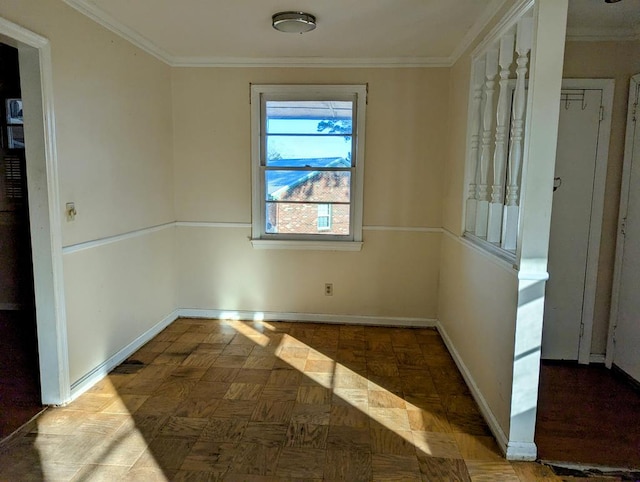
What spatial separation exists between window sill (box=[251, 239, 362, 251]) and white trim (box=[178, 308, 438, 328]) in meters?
0.65

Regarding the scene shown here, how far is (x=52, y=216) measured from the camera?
245 cm

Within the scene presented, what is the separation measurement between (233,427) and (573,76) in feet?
10.9

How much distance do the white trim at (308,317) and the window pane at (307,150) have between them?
1.43 meters

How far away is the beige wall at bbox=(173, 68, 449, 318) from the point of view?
3891 millimetres

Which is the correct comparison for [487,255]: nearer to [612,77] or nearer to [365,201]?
[365,201]

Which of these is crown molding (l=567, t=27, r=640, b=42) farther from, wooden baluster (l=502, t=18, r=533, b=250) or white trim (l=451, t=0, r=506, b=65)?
wooden baluster (l=502, t=18, r=533, b=250)

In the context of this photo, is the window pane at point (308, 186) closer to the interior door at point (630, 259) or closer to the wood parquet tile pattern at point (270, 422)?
the wood parquet tile pattern at point (270, 422)

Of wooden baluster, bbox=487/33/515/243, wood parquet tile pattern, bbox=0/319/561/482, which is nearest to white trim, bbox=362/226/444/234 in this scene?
wood parquet tile pattern, bbox=0/319/561/482

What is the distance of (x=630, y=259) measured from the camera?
3133 mm

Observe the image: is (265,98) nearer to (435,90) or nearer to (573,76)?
(435,90)

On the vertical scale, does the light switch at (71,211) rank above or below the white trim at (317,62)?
below

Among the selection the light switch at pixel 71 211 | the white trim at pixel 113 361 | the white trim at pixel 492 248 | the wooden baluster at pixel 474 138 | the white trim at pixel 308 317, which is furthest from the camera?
the white trim at pixel 308 317

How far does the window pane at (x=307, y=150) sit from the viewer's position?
13.1 ft

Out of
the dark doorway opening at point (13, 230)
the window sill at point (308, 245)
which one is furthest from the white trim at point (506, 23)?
the dark doorway opening at point (13, 230)
